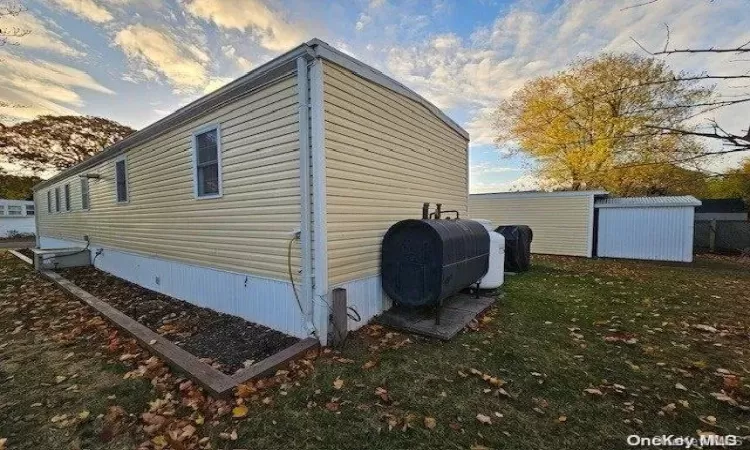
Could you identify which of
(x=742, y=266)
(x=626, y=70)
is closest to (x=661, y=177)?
(x=626, y=70)

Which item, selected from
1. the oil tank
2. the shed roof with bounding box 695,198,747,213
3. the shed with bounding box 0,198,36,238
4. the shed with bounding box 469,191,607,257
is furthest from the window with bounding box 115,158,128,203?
the shed roof with bounding box 695,198,747,213

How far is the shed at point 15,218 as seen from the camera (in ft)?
89.2

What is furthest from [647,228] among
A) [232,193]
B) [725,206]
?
[232,193]

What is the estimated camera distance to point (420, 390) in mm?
3283

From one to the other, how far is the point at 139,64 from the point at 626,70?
75.0ft

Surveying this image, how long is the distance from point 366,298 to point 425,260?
1.25m

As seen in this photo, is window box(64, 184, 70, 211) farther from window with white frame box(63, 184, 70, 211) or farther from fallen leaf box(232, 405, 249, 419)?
fallen leaf box(232, 405, 249, 419)

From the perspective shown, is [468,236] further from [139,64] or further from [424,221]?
[139,64]

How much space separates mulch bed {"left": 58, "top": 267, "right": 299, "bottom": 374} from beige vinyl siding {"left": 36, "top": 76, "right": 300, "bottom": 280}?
3.07ft

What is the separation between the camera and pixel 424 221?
189 inches

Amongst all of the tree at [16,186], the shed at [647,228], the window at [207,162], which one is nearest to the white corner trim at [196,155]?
the window at [207,162]

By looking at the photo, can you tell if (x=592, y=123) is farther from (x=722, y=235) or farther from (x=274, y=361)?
(x=274, y=361)

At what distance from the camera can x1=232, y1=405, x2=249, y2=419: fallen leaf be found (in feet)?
9.43

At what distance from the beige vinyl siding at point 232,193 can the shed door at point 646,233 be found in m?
15.0
